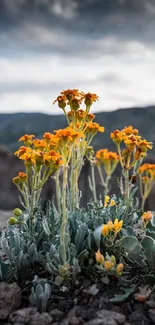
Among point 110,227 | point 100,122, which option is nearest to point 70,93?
point 110,227

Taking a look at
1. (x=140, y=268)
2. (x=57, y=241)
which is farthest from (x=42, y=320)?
(x=140, y=268)

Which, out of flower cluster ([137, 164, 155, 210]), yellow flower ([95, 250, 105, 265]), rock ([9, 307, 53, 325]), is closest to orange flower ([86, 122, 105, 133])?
yellow flower ([95, 250, 105, 265])

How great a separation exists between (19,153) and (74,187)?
489 mm

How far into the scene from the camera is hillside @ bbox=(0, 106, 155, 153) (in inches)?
490

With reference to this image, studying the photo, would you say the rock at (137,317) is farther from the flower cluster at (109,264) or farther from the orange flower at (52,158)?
the orange flower at (52,158)

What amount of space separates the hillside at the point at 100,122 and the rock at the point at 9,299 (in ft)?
22.2

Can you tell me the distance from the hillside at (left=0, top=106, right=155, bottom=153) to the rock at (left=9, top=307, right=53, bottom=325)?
22.8 ft

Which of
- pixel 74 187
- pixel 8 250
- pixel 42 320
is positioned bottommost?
pixel 42 320

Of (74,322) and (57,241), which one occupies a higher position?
(57,241)

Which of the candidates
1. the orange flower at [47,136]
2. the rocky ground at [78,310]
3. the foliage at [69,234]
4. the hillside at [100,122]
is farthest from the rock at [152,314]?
the hillside at [100,122]

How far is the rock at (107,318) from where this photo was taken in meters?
2.21

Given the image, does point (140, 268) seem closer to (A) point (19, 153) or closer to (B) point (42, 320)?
(B) point (42, 320)

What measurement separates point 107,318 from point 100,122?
11.2m

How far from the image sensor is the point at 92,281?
2.66 meters
